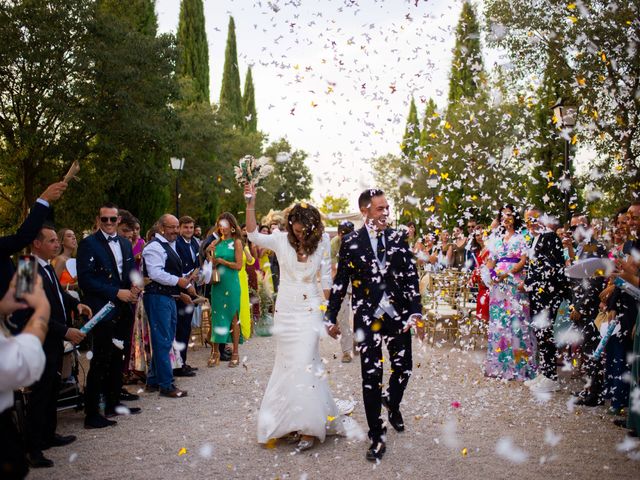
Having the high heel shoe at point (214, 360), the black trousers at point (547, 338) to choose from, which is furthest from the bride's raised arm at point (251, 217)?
the high heel shoe at point (214, 360)

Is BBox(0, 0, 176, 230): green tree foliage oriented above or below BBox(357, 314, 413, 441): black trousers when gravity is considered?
above

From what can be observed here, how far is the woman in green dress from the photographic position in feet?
27.8

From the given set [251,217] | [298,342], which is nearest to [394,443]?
[298,342]

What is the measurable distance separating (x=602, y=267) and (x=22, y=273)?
4.28 m

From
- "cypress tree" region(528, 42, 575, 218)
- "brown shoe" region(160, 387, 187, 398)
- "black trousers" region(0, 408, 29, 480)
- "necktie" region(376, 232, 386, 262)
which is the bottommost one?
"brown shoe" region(160, 387, 187, 398)

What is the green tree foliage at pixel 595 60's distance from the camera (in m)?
13.8

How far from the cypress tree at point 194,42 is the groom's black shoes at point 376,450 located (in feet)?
107

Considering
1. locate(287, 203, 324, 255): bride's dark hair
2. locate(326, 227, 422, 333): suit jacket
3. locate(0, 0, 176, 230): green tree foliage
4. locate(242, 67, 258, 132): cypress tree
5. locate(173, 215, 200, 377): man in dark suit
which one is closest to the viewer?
locate(326, 227, 422, 333): suit jacket

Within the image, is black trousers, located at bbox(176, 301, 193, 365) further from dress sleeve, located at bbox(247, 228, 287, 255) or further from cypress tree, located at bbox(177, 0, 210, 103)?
cypress tree, located at bbox(177, 0, 210, 103)

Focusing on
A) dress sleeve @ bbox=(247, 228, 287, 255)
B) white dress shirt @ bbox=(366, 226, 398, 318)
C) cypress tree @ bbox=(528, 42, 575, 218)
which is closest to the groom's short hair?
white dress shirt @ bbox=(366, 226, 398, 318)

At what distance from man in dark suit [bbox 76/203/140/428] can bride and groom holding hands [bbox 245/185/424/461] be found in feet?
5.38

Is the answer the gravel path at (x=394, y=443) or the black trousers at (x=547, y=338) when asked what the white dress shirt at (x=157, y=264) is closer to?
the gravel path at (x=394, y=443)

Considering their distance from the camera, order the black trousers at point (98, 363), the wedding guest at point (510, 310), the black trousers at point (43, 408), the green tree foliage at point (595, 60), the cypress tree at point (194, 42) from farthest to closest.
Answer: the cypress tree at point (194, 42), the green tree foliage at point (595, 60), the wedding guest at point (510, 310), the black trousers at point (98, 363), the black trousers at point (43, 408)

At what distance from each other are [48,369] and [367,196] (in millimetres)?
3153
